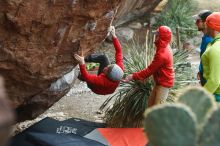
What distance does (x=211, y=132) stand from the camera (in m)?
2.35

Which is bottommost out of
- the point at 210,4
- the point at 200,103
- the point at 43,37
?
the point at 200,103

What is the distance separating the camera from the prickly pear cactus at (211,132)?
7.57 feet

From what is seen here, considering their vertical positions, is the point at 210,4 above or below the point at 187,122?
above

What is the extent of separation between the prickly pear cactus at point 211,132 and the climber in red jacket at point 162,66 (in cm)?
388

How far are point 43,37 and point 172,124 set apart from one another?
338 cm

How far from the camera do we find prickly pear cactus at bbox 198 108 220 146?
2309 millimetres

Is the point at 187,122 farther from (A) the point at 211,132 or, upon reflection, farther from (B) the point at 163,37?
(B) the point at 163,37

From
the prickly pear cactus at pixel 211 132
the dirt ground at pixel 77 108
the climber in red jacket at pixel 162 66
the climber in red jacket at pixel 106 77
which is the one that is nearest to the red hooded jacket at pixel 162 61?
the climber in red jacket at pixel 162 66

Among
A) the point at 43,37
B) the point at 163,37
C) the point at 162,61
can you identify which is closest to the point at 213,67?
the point at 162,61

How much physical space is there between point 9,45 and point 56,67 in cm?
74

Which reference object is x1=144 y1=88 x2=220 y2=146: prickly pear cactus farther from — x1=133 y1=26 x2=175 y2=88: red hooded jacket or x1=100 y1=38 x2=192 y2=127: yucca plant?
x1=100 y1=38 x2=192 y2=127: yucca plant

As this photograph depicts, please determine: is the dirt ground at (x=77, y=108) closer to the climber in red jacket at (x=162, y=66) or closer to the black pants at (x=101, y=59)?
the black pants at (x=101, y=59)

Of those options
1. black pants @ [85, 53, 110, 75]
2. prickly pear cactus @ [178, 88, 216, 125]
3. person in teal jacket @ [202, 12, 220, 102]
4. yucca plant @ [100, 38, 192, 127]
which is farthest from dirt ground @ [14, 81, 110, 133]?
prickly pear cactus @ [178, 88, 216, 125]

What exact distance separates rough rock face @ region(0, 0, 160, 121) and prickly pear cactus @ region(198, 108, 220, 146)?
3209 mm
